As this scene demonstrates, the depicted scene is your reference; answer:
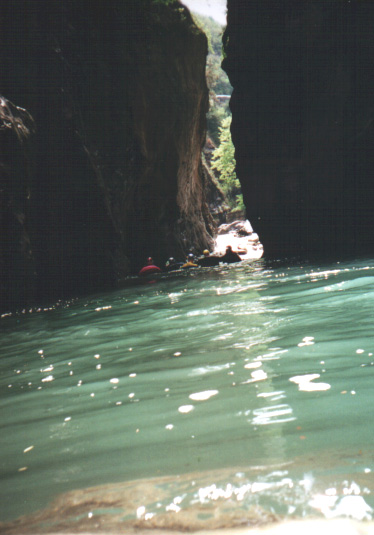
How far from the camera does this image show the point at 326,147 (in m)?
19.5

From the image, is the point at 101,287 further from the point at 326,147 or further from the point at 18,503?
the point at 18,503

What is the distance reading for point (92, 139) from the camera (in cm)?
1719

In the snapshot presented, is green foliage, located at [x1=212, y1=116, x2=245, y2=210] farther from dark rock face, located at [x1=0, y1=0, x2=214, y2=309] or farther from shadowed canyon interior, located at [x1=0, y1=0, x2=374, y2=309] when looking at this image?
dark rock face, located at [x1=0, y1=0, x2=214, y2=309]

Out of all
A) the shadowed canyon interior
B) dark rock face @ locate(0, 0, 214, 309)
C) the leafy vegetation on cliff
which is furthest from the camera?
the leafy vegetation on cliff

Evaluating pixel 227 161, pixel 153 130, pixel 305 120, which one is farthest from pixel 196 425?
pixel 227 161

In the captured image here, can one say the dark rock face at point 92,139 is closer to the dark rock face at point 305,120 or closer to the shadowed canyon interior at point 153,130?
the shadowed canyon interior at point 153,130

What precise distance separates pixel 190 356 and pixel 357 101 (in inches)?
680

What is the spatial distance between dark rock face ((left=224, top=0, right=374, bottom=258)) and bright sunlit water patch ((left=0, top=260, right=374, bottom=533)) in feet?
47.0

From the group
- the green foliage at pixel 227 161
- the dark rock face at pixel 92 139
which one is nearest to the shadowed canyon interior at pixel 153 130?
the dark rock face at pixel 92 139

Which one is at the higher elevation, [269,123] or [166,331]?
[269,123]

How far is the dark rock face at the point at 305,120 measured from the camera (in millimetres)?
18500

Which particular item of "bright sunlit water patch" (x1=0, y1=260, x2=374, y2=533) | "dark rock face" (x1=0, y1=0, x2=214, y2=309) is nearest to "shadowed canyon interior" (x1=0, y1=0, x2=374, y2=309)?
"dark rock face" (x1=0, y1=0, x2=214, y2=309)

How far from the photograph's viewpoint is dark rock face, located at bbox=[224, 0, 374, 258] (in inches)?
728

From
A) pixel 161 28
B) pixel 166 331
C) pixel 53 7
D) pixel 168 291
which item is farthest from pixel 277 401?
pixel 161 28
